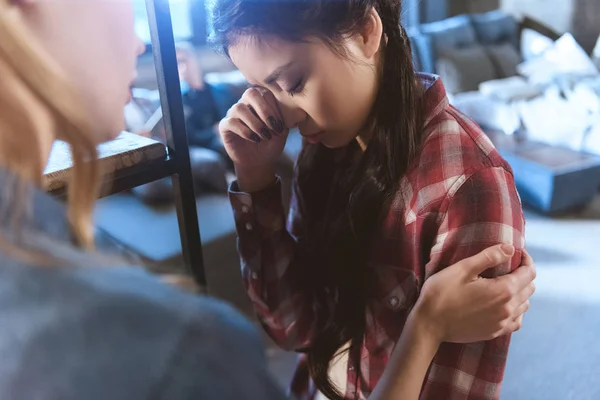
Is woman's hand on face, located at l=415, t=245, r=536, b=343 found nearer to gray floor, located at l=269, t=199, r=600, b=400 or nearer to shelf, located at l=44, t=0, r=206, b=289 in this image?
shelf, located at l=44, t=0, r=206, b=289

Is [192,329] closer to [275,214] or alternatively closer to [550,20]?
[275,214]

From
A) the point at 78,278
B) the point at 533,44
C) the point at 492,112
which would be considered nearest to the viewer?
the point at 78,278

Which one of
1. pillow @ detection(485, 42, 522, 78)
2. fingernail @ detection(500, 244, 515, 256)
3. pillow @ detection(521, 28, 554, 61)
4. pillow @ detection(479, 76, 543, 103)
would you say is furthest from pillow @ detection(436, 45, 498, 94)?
fingernail @ detection(500, 244, 515, 256)

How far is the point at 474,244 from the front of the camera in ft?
2.16

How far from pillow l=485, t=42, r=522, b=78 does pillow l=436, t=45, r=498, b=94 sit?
0.51 feet

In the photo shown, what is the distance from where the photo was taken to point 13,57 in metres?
0.33

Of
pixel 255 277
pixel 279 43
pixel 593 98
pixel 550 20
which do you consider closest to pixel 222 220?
pixel 255 277

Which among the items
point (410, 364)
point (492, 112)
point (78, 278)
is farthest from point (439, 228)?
point (492, 112)

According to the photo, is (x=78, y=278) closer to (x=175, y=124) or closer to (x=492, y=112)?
(x=175, y=124)

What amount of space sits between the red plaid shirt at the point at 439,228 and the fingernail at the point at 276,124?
0.35 feet

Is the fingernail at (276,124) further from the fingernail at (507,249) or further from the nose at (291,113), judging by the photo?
Answer: the fingernail at (507,249)

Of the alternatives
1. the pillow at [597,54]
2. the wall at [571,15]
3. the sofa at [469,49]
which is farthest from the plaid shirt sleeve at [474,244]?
the wall at [571,15]

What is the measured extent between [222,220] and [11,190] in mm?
1830

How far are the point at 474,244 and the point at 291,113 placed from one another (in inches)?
12.4
